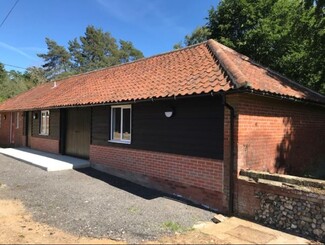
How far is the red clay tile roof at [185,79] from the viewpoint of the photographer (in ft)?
26.0

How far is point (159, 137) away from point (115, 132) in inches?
114

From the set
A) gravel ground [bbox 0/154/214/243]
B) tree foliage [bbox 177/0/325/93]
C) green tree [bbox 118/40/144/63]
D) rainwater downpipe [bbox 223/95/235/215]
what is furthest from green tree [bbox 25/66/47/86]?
rainwater downpipe [bbox 223/95/235/215]

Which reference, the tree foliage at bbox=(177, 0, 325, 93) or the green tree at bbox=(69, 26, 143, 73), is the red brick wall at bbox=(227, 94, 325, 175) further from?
the green tree at bbox=(69, 26, 143, 73)

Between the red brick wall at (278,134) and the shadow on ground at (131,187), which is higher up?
the red brick wall at (278,134)

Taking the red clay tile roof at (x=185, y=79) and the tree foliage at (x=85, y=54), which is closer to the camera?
the red clay tile roof at (x=185, y=79)

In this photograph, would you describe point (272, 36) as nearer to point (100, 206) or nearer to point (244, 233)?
point (244, 233)

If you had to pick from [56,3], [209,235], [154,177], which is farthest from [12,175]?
[209,235]

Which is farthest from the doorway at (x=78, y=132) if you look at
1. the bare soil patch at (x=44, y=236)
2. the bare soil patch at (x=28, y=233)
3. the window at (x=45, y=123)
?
the bare soil patch at (x=44, y=236)

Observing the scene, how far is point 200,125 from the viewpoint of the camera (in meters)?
7.96

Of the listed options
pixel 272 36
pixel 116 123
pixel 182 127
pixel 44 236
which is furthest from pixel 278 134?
pixel 272 36

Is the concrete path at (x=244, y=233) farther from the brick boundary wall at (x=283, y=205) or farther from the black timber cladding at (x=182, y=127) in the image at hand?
the black timber cladding at (x=182, y=127)

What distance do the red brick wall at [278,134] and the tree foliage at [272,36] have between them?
16.9 feet

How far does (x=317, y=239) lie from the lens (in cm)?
568

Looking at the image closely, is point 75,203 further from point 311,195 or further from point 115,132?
point 311,195
